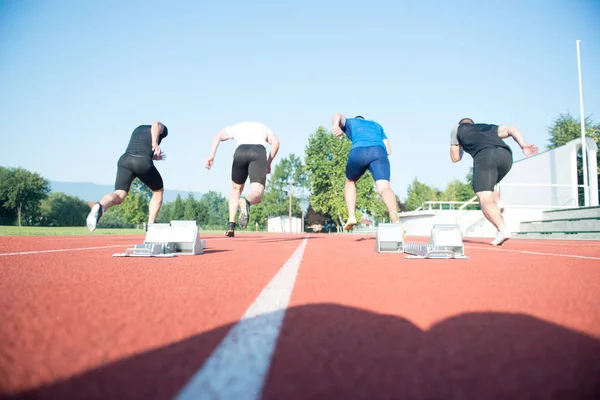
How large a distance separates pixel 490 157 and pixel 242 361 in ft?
21.5

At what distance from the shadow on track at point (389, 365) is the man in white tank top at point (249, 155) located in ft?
16.5

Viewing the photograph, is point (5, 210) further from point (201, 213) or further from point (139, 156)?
point (139, 156)

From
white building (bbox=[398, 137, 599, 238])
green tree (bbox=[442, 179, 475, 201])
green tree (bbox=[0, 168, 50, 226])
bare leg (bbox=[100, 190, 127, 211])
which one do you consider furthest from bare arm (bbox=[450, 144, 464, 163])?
green tree (bbox=[0, 168, 50, 226])

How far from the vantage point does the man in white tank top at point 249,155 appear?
6.38m

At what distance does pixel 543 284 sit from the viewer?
226 centimetres

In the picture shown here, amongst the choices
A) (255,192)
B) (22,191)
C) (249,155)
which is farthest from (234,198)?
(22,191)

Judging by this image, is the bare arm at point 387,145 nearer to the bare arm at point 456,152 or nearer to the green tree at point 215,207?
the bare arm at point 456,152

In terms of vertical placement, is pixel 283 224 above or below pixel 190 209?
below

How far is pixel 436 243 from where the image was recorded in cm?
419

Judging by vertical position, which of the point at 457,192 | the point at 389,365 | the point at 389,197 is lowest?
the point at 389,365

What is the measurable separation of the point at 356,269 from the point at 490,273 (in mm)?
1005

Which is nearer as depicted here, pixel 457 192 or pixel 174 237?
pixel 174 237

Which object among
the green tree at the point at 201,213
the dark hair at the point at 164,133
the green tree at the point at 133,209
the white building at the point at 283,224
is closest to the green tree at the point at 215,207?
the green tree at the point at 201,213

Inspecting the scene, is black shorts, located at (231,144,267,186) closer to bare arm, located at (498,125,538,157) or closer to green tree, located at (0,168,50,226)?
bare arm, located at (498,125,538,157)
